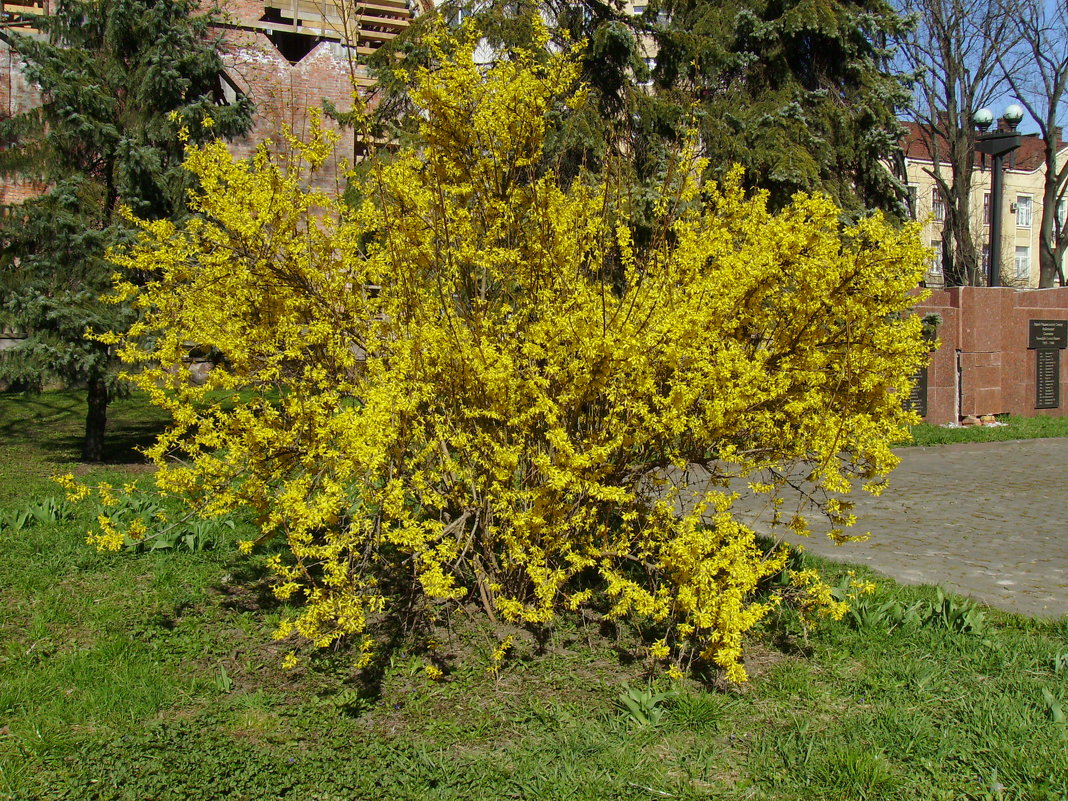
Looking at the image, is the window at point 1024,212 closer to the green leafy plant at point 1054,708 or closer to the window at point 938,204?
the window at point 938,204

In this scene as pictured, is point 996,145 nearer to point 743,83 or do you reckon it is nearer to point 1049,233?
point 743,83

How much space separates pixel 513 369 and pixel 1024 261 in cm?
4549

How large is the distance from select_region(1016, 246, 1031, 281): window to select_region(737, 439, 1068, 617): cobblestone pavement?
114ft

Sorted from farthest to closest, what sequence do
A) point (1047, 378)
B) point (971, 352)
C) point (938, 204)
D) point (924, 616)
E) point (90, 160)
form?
point (938, 204) → point (1047, 378) → point (971, 352) → point (90, 160) → point (924, 616)

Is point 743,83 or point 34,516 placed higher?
point 743,83

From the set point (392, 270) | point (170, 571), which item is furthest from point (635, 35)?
point (170, 571)

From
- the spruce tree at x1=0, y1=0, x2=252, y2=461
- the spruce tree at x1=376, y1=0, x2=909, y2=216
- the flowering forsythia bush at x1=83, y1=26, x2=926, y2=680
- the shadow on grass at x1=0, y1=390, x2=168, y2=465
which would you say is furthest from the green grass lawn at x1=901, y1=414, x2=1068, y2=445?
the shadow on grass at x1=0, y1=390, x2=168, y2=465

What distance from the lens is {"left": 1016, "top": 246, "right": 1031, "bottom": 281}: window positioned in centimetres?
4056

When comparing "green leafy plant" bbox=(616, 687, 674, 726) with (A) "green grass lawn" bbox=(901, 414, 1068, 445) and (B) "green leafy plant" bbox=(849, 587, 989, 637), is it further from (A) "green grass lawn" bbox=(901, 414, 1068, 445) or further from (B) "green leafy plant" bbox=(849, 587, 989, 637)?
(A) "green grass lawn" bbox=(901, 414, 1068, 445)

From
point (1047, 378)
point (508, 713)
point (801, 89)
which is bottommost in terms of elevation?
point (508, 713)

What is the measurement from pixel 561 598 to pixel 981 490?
6.28 meters

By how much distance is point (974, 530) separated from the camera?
7.06 meters

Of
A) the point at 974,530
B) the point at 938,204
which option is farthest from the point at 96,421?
the point at 938,204

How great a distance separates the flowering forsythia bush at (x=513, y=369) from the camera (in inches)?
142
